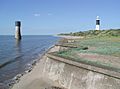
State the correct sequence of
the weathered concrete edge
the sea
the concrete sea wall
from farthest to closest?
the sea
the concrete sea wall
the weathered concrete edge

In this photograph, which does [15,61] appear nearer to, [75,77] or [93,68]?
[75,77]

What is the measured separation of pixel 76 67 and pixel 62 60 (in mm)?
1664

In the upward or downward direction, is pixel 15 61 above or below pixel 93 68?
below

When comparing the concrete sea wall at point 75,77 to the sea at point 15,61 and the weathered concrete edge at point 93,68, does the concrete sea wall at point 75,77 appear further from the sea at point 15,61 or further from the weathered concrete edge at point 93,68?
the sea at point 15,61

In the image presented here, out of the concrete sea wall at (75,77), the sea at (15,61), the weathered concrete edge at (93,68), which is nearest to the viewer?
the weathered concrete edge at (93,68)

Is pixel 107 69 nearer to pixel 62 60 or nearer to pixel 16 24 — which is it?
pixel 62 60

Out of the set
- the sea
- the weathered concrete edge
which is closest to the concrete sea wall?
the weathered concrete edge

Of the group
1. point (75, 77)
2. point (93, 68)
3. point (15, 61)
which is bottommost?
point (15, 61)

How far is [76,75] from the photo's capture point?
12.1m

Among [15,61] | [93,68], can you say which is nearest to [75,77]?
[93,68]

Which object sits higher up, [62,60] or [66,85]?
[62,60]

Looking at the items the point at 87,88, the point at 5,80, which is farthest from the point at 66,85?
the point at 5,80

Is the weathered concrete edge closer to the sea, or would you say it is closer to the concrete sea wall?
the concrete sea wall

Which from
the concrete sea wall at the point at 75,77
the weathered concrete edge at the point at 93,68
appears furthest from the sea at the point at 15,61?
the weathered concrete edge at the point at 93,68
